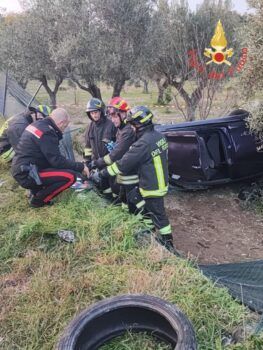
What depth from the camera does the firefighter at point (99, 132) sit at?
5.47 m

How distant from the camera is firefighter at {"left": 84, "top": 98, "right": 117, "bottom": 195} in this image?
18.0ft

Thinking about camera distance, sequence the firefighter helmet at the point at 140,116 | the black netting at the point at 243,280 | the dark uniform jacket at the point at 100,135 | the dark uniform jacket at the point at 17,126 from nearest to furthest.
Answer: the black netting at the point at 243,280
the firefighter helmet at the point at 140,116
the dark uniform jacket at the point at 100,135
the dark uniform jacket at the point at 17,126

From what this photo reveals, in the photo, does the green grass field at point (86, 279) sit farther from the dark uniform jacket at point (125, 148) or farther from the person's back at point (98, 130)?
the person's back at point (98, 130)

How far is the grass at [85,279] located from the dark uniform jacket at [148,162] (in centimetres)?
47

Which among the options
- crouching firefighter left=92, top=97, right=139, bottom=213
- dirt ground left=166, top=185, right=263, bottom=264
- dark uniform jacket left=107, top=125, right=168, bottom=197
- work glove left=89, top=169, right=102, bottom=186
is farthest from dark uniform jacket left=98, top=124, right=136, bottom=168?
dirt ground left=166, top=185, right=263, bottom=264

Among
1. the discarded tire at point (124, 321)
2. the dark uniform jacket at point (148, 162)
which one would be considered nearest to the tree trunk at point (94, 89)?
the dark uniform jacket at point (148, 162)

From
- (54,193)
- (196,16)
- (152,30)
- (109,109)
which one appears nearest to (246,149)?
(109,109)

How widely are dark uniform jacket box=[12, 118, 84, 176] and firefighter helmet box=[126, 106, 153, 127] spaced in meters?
1.01

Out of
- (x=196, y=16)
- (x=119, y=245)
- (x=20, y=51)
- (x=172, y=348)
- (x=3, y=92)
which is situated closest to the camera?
(x=172, y=348)

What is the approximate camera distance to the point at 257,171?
681cm

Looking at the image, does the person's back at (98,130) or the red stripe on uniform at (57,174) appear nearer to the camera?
the red stripe on uniform at (57,174)

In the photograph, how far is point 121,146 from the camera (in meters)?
5.00

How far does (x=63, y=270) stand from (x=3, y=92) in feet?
27.0

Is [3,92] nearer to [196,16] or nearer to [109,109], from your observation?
[109,109]
